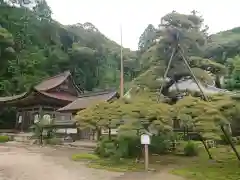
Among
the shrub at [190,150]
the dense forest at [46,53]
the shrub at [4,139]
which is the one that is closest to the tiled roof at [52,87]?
the shrub at [4,139]

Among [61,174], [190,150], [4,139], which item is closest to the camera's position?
[61,174]

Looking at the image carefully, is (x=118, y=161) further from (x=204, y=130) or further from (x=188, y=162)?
(x=204, y=130)

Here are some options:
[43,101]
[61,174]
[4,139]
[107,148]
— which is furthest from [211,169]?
[43,101]

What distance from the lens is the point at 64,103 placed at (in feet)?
108

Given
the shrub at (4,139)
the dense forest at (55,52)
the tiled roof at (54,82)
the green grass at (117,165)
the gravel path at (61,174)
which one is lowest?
the gravel path at (61,174)

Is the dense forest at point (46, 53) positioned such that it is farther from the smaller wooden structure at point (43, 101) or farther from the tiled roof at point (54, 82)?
the smaller wooden structure at point (43, 101)

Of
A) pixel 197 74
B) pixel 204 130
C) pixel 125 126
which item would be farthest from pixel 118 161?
pixel 197 74

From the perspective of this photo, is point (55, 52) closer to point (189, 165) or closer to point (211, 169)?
point (189, 165)

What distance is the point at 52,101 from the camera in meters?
31.8

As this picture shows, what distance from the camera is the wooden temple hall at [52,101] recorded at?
93.0 ft

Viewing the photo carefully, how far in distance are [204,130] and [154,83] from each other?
6526 mm

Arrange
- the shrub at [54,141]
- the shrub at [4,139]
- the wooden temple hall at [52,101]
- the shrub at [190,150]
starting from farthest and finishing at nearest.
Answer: the shrub at [4,139], the wooden temple hall at [52,101], the shrub at [54,141], the shrub at [190,150]

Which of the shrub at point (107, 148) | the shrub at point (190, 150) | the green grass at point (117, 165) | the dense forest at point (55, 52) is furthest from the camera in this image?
the dense forest at point (55, 52)

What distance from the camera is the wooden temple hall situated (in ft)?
93.0
